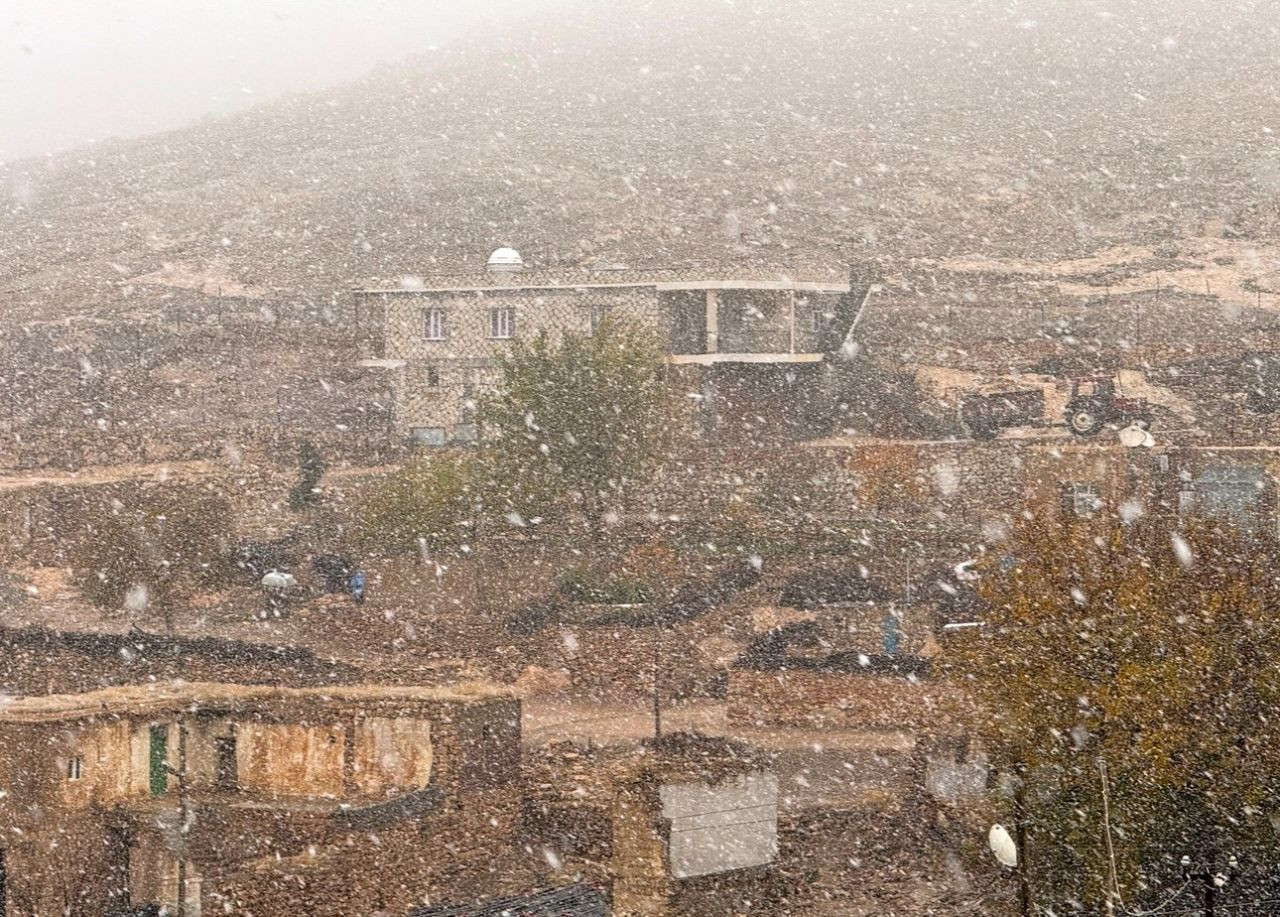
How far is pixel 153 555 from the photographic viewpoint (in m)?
25.6

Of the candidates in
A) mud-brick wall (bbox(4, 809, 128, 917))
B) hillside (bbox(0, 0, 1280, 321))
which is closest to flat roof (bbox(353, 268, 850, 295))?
hillside (bbox(0, 0, 1280, 321))

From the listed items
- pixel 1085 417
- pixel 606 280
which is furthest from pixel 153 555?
pixel 1085 417

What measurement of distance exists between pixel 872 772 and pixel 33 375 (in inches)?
1147

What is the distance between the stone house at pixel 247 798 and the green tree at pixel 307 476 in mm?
9451

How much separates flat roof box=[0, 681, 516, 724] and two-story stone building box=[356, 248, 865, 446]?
12.5 metres

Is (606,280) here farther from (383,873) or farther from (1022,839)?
(1022,839)

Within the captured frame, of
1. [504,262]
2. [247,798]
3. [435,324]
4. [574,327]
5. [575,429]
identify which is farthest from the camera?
[504,262]

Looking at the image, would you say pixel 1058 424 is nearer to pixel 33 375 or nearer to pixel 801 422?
pixel 801 422

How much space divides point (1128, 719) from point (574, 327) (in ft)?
61.9

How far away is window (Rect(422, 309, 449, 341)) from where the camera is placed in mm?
32719

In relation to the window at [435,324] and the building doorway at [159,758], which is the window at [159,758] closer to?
the building doorway at [159,758]

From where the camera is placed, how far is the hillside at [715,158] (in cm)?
5116

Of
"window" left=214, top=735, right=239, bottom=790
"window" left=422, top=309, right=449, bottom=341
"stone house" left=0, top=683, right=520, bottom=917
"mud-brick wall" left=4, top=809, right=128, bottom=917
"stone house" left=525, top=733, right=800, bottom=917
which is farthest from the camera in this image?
"window" left=422, top=309, right=449, bottom=341

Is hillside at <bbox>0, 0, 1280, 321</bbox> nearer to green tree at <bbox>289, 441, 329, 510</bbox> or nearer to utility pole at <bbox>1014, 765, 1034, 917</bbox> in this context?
green tree at <bbox>289, 441, 329, 510</bbox>
